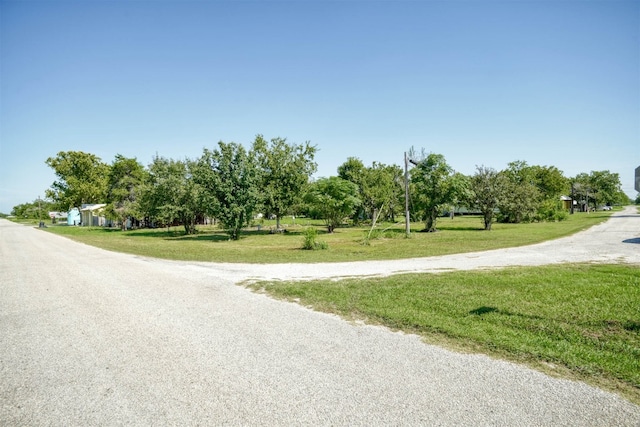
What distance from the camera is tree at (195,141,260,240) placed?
26.4 metres

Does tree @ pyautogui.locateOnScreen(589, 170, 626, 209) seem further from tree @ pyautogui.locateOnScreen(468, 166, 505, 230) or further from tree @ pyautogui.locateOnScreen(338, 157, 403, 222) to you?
tree @ pyautogui.locateOnScreen(468, 166, 505, 230)

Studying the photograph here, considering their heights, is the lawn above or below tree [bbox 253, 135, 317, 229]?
below

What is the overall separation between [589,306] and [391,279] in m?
4.51

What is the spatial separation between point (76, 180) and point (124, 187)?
20354 millimetres

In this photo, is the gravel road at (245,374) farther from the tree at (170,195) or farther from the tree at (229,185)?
the tree at (170,195)

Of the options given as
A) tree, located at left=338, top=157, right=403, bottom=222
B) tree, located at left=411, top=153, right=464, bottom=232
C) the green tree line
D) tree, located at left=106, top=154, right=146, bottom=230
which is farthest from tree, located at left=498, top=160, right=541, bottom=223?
tree, located at left=106, top=154, right=146, bottom=230

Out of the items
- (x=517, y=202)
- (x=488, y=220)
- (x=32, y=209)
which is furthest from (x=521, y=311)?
(x=32, y=209)

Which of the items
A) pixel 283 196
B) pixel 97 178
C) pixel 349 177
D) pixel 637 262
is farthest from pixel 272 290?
pixel 97 178

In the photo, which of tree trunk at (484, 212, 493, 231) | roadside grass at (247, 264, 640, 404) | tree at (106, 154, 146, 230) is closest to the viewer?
roadside grass at (247, 264, 640, 404)

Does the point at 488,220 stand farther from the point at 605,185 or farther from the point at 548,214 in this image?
the point at 605,185

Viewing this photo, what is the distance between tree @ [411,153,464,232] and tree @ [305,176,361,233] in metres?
6.11

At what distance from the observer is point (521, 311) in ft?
21.6

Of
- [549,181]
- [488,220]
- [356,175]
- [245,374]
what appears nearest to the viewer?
[245,374]

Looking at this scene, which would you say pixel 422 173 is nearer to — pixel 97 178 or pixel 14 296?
pixel 14 296
